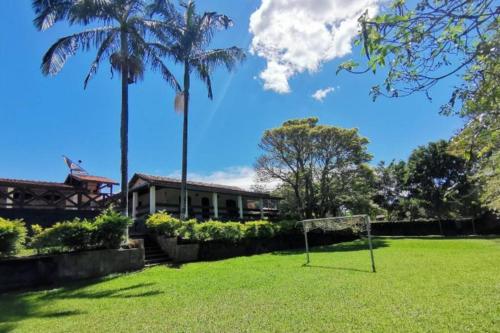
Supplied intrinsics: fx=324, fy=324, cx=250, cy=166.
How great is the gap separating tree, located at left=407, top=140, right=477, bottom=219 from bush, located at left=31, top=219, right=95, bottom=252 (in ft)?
94.1

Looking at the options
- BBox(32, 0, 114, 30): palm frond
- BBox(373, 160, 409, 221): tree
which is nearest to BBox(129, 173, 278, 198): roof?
BBox(32, 0, 114, 30): palm frond

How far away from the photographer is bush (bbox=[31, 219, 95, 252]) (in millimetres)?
9742

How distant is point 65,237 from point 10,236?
1358 mm

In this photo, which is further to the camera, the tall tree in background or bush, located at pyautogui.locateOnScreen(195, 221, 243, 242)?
bush, located at pyautogui.locateOnScreen(195, 221, 243, 242)

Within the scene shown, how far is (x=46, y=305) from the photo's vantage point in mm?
6766

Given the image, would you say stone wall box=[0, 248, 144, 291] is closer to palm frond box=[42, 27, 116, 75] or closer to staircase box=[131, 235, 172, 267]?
staircase box=[131, 235, 172, 267]

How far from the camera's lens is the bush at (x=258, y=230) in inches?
630

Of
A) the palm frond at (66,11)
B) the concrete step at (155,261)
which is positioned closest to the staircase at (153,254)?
the concrete step at (155,261)

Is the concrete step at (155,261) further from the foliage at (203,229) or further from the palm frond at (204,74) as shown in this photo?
the palm frond at (204,74)

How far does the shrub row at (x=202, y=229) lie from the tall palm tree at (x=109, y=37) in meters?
1.82

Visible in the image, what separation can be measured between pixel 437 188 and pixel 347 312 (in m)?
29.5

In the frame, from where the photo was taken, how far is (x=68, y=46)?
43.2ft

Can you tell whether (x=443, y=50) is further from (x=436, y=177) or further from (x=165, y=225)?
(x=436, y=177)

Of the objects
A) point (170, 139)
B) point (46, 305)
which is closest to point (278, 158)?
point (170, 139)
